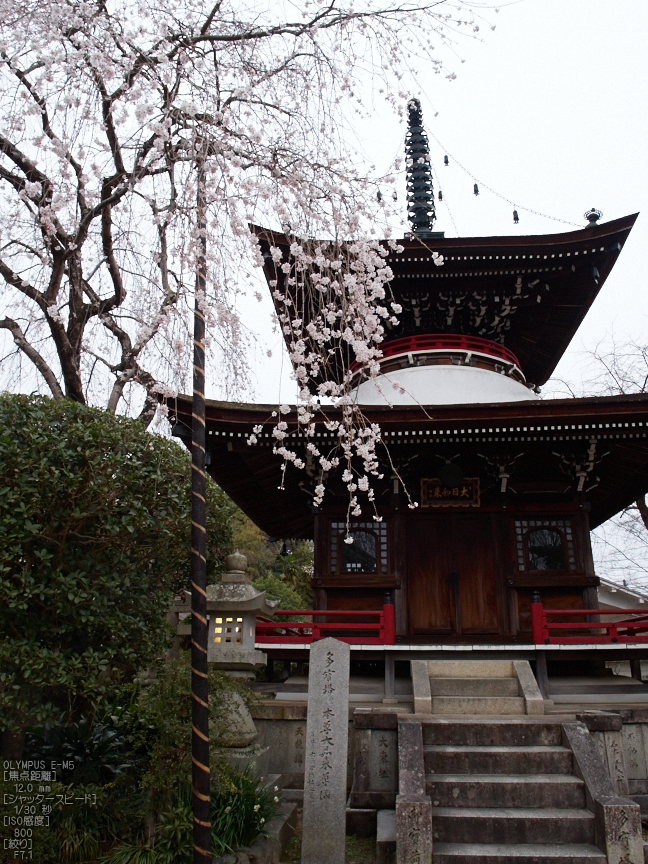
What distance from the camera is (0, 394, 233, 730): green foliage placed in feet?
16.4

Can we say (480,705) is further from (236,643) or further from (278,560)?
(278,560)

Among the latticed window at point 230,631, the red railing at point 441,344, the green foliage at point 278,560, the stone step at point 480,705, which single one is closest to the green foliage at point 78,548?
the latticed window at point 230,631

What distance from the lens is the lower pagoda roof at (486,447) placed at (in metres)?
8.77

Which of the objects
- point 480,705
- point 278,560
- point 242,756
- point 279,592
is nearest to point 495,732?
point 480,705

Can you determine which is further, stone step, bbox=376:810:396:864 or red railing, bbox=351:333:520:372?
red railing, bbox=351:333:520:372

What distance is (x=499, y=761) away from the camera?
6.36m

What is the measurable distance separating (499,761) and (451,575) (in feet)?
12.9

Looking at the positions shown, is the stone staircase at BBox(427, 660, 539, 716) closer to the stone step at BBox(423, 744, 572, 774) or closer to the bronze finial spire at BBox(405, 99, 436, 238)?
the stone step at BBox(423, 744, 572, 774)

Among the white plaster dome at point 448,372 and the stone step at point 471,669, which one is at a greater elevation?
the white plaster dome at point 448,372

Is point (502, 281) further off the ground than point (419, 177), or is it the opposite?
point (419, 177)

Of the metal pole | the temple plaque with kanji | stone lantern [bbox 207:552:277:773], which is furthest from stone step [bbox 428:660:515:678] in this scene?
the metal pole

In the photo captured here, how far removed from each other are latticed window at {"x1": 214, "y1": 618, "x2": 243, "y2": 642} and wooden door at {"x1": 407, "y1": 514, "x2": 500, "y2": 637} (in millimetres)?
4310

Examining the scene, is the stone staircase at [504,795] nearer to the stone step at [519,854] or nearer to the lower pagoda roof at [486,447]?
the stone step at [519,854]

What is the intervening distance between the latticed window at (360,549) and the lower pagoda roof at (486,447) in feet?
1.32
